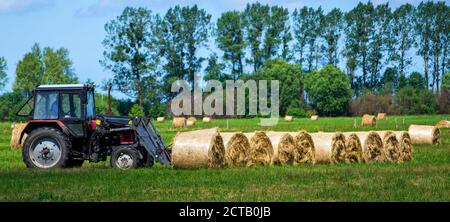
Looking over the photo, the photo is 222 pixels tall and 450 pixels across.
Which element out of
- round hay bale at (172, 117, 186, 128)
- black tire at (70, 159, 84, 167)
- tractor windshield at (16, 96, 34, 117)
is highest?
tractor windshield at (16, 96, 34, 117)

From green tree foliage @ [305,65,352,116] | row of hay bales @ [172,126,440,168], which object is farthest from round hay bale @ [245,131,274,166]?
green tree foliage @ [305,65,352,116]

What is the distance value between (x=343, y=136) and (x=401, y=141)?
2.76 metres

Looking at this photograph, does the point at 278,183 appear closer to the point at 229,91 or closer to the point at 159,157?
the point at 159,157

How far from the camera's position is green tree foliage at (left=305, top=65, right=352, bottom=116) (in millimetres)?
95062

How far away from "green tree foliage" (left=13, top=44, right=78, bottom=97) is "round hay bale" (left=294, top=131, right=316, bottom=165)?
77.2 meters

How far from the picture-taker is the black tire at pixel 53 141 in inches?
788

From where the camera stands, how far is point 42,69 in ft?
342

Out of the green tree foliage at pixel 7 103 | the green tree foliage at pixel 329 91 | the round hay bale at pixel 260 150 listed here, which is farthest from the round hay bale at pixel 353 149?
the green tree foliage at pixel 329 91

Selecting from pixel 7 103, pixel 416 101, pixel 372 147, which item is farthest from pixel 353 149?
pixel 7 103

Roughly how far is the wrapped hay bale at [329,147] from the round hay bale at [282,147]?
0.78 m

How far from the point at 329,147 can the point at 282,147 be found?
1346 mm

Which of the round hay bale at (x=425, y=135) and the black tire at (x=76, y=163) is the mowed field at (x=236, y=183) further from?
the round hay bale at (x=425, y=135)

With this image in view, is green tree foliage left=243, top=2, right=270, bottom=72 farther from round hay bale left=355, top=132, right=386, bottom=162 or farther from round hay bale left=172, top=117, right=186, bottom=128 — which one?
round hay bale left=355, top=132, right=386, bottom=162

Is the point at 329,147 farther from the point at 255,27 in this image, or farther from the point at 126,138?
the point at 255,27
